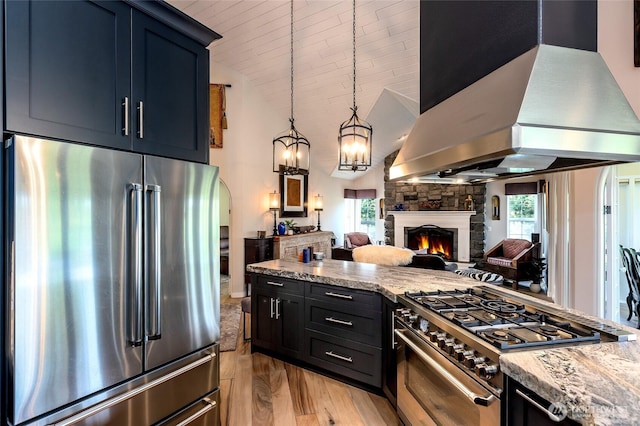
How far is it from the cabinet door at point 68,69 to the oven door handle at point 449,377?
6.17 ft

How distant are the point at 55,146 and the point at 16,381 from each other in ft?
2.92

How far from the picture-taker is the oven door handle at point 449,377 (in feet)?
4.25

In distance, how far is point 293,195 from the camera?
24.2ft

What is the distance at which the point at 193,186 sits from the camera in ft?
6.08

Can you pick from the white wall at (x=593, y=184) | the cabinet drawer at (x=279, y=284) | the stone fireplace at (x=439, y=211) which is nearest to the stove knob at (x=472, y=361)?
the cabinet drawer at (x=279, y=284)

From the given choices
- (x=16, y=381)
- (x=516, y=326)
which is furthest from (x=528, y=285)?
(x=16, y=381)

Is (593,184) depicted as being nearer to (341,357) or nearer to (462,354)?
(462,354)

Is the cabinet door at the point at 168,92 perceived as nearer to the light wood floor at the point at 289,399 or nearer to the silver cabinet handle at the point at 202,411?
the silver cabinet handle at the point at 202,411

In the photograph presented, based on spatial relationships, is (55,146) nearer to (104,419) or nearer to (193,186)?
(193,186)

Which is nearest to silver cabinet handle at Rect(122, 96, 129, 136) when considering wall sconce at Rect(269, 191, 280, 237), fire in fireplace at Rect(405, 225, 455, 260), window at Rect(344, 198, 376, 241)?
wall sconce at Rect(269, 191, 280, 237)

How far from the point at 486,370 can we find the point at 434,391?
0.52m

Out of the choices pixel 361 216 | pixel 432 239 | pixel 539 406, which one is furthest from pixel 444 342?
pixel 361 216

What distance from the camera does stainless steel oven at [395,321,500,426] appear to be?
52.2 inches

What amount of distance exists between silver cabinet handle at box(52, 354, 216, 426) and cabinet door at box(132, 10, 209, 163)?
1.18 metres
